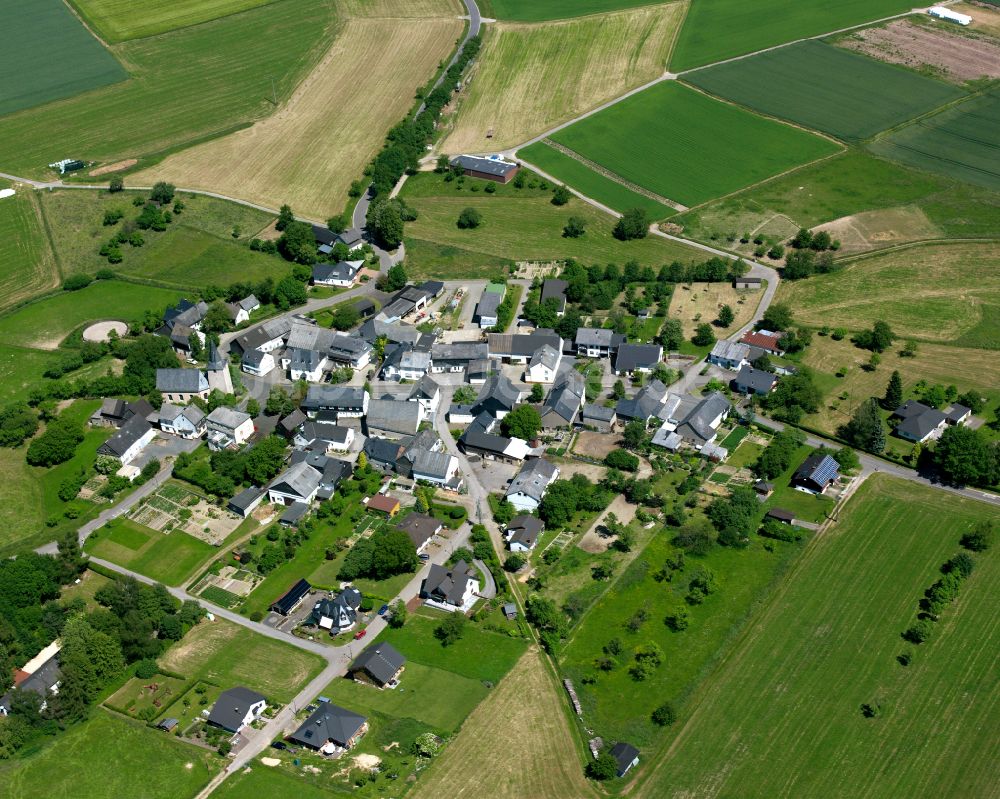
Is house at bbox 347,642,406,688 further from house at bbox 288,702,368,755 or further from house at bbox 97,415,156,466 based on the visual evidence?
house at bbox 97,415,156,466

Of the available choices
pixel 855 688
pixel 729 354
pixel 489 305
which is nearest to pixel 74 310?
pixel 489 305

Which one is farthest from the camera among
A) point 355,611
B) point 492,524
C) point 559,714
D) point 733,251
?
point 733,251

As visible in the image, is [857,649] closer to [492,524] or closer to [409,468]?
[492,524]

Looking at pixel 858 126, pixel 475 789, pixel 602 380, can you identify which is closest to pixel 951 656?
pixel 475 789

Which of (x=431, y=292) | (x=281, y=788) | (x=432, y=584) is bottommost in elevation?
(x=281, y=788)

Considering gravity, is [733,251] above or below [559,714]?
above

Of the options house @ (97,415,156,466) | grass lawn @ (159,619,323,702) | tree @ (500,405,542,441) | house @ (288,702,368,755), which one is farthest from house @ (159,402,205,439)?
house @ (288,702,368,755)
